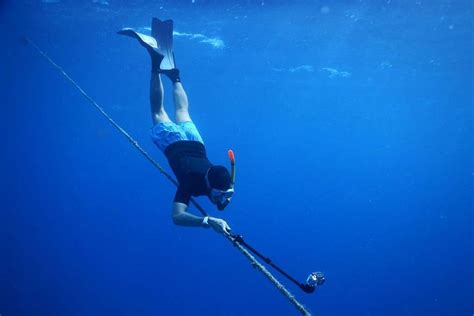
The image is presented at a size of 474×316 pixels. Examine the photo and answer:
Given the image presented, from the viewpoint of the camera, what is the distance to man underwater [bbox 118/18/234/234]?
4.17 meters

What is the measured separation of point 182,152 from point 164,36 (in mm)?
3559

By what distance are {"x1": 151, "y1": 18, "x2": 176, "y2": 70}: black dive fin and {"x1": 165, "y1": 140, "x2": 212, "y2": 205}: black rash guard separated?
99.8 inches

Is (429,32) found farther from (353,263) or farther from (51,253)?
(51,253)

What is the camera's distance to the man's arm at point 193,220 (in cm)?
346

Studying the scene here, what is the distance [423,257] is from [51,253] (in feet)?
159

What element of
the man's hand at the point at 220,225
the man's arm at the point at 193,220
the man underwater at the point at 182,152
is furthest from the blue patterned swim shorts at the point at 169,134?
the man's hand at the point at 220,225

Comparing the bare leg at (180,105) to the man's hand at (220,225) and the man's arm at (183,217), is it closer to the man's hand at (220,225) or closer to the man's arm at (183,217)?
the man's arm at (183,217)

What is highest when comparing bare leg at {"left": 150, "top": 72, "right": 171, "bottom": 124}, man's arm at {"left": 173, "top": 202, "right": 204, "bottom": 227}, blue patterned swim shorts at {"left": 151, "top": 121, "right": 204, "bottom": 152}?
bare leg at {"left": 150, "top": 72, "right": 171, "bottom": 124}

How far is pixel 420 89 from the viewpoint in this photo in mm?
26469

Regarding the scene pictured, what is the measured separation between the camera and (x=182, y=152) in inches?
219

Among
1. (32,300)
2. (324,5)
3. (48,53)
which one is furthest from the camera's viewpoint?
(48,53)

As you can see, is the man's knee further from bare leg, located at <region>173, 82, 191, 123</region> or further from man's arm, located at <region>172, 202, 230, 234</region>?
man's arm, located at <region>172, 202, 230, 234</region>

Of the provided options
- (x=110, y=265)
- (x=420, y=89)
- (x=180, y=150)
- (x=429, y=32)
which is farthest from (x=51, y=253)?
(x=420, y=89)

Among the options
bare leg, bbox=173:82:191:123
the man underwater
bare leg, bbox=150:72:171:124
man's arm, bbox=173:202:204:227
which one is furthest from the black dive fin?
man's arm, bbox=173:202:204:227
